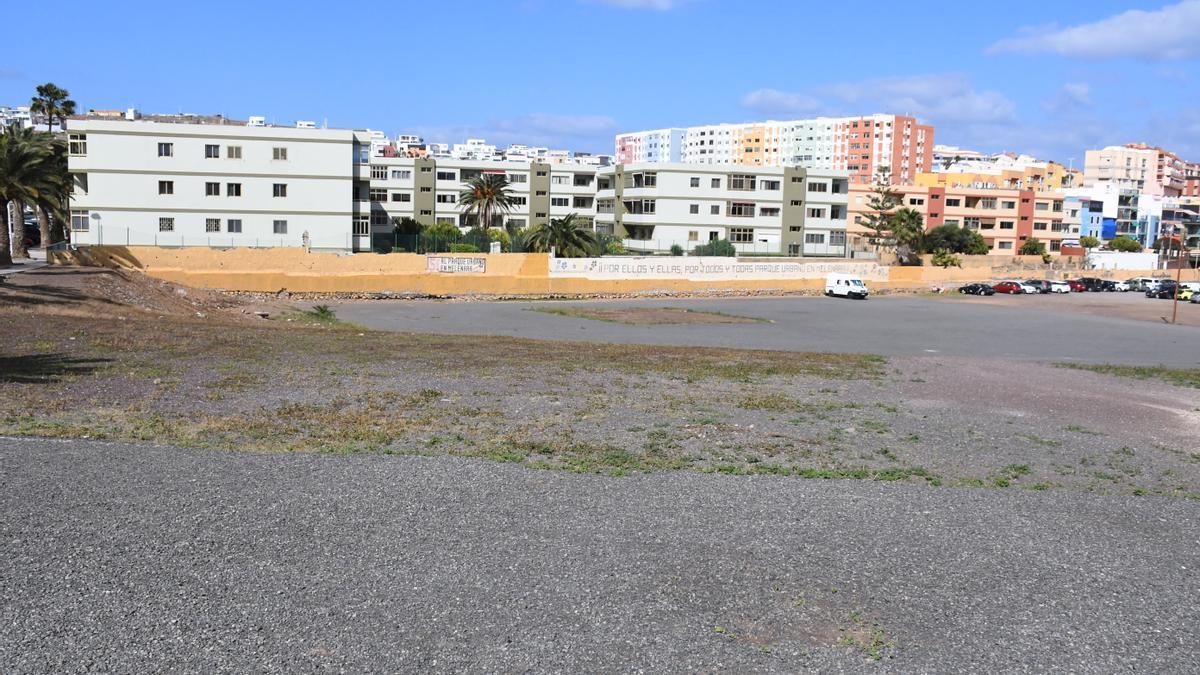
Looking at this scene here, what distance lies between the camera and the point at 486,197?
9538cm

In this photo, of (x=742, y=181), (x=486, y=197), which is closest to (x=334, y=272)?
(x=486, y=197)

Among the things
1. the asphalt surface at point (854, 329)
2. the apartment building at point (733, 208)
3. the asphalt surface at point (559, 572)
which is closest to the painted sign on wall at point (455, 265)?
the asphalt surface at point (854, 329)

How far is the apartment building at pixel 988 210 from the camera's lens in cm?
12294

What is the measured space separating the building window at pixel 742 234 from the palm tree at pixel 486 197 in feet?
74.1

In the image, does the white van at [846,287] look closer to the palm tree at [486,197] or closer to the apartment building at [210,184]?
the apartment building at [210,184]

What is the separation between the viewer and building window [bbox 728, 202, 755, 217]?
9394 centimetres

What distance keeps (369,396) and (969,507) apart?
9564 millimetres

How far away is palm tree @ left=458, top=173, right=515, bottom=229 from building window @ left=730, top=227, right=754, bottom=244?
74.1ft

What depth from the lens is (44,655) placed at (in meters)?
5.86

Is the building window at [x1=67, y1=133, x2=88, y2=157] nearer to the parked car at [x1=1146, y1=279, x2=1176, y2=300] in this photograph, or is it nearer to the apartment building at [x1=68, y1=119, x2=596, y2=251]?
the apartment building at [x1=68, y1=119, x2=596, y2=251]

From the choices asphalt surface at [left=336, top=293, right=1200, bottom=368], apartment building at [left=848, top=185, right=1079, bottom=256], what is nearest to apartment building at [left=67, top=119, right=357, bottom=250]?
asphalt surface at [left=336, top=293, right=1200, bottom=368]

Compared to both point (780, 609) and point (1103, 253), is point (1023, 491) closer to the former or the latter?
point (780, 609)

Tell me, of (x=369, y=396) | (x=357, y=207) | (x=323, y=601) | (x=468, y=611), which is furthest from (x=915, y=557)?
(x=357, y=207)

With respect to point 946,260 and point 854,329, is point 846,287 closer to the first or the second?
point 854,329
